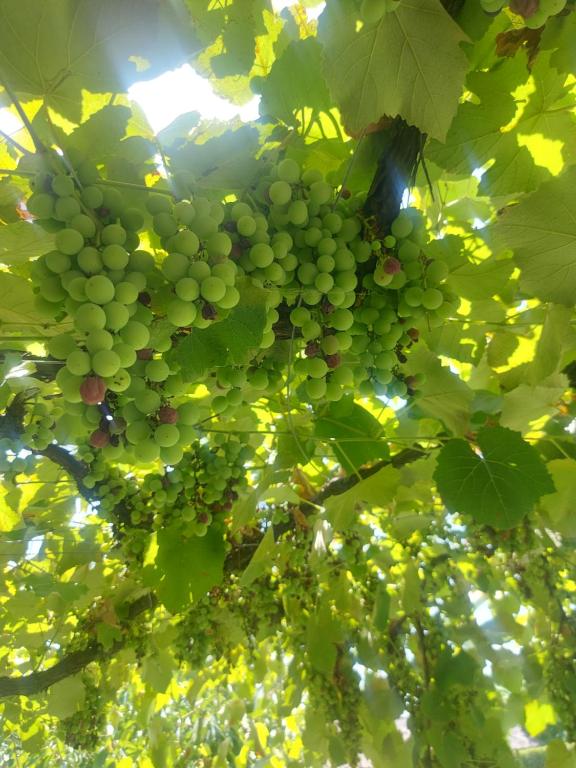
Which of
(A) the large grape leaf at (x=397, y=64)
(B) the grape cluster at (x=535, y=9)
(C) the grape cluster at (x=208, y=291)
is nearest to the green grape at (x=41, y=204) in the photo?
(C) the grape cluster at (x=208, y=291)

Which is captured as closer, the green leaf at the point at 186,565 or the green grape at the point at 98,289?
the green grape at the point at 98,289

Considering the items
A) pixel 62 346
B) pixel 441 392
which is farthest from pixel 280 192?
pixel 441 392

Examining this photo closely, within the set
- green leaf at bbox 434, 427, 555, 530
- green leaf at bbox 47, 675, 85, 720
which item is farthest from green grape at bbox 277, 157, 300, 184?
green leaf at bbox 47, 675, 85, 720

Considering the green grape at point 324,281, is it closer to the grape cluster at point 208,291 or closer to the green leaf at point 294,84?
the grape cluster at point 208,291

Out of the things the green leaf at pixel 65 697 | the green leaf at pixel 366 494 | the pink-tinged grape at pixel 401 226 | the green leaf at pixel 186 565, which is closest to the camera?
the pink-tinged grape at pixel 401 226

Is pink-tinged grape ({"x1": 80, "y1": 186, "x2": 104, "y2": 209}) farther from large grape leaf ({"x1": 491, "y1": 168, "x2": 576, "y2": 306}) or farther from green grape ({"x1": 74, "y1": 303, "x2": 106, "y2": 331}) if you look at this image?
large grape leaf ({"x1": 491, "y1": 168, "x2": 576, "y2": 306})

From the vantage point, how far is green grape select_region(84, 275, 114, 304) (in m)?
0.76

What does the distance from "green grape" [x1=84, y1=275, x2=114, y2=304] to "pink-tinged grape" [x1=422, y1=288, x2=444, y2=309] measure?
68 cm

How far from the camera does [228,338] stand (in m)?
0.97

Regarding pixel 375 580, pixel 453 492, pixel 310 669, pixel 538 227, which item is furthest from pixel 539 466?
pixel 310 669

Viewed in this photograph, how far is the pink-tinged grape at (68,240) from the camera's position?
766mm

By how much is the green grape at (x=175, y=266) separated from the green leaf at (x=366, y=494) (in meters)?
1.29

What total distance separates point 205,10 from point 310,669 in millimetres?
3178

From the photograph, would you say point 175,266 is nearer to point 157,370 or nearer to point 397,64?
point 157,370
